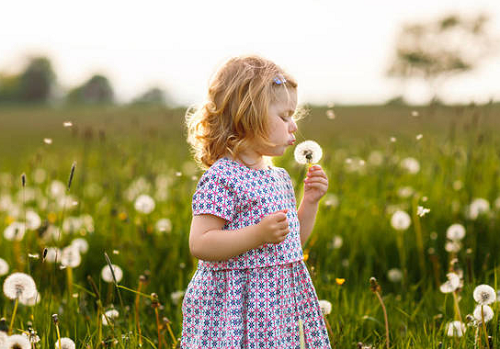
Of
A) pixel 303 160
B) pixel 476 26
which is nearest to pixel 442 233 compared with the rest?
pixel 303 160

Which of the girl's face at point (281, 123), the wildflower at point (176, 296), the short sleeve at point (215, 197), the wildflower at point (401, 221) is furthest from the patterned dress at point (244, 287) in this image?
the wildflower at point (401, 221)

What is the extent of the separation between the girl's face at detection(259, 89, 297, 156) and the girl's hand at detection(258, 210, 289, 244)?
33 cm

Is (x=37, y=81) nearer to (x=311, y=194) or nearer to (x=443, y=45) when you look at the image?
(x=443, y=45)

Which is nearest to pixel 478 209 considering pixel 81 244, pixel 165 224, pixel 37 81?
pixel 165 224

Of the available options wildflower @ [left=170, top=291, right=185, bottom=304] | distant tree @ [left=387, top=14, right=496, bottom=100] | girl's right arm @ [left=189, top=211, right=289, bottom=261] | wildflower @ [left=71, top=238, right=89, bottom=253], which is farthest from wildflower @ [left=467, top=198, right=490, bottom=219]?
distant tree @ [left=387, top=14, right=496, bottom=100]

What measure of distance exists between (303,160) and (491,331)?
1.08 metres

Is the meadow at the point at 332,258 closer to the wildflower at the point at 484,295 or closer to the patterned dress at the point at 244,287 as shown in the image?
the wildflower at the point at 484,295

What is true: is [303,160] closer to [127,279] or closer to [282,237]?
[282,237]

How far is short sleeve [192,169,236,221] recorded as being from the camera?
207 cm

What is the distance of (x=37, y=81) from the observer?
211 ft

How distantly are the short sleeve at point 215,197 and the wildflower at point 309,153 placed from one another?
0.37 m

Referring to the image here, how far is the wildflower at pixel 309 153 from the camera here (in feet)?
7.52

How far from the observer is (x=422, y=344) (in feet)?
7.61

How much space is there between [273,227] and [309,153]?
1.60 ft
